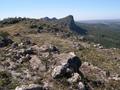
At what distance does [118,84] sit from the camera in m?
23.8

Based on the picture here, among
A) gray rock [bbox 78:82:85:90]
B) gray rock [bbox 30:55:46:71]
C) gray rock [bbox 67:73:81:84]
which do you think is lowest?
gray rock [bbox 78:82:85:90]

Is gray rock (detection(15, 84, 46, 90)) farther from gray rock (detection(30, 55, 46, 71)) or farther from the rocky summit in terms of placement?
gray rock (detection(30, 55, 46, 71))

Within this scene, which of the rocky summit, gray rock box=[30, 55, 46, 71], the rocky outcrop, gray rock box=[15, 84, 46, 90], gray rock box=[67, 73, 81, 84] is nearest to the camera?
gray rock box=[15, 84, 46, 90]

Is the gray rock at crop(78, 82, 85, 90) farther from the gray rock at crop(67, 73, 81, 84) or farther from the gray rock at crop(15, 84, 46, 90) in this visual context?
the gray rock at crop(15, 84, 46, 90)

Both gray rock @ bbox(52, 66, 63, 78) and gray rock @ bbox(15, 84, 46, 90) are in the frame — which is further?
gray rock @ bbox(52, 66, 63, 78)

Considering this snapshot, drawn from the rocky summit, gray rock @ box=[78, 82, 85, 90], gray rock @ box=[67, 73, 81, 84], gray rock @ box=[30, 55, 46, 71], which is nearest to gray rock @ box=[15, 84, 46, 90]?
the rocky summit

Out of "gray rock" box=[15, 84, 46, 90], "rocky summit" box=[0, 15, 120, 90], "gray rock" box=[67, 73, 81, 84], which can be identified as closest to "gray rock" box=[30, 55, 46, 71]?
"rocky summit" box=[0, 15, 120, 90]

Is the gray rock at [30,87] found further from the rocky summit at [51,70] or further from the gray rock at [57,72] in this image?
the gray rock at [57,72]

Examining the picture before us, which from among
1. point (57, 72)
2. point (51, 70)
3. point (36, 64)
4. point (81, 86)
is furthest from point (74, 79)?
point (36, 64)

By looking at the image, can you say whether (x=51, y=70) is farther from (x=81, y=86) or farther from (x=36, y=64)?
Result: (x=81, y=86)

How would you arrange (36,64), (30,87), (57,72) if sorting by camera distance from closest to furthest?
(30,87) → (57,72) → (36,64)

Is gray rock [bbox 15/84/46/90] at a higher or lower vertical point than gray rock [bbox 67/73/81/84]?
higher

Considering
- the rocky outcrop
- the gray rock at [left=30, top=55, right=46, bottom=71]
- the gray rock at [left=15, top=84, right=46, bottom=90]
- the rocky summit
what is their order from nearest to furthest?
the gray rock at [left=15, top=84, right=46, bottom=90], the rocky summit, the rocky outcrop, the gray rock at [left=30, top=55, right=46, bottom=71]

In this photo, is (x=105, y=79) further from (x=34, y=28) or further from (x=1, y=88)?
(x=34, y=28)
